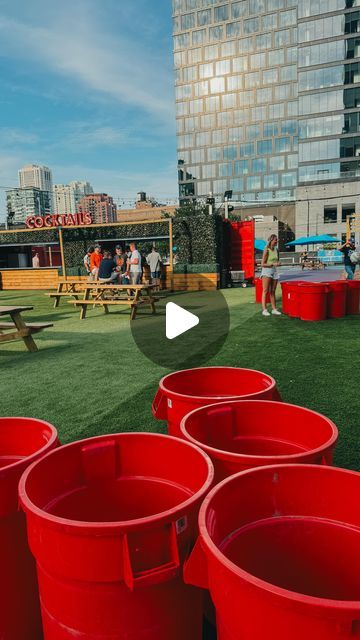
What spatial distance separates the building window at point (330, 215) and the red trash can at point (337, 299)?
6060 cm

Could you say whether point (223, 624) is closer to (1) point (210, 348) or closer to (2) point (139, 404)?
(2) point (139, 404)

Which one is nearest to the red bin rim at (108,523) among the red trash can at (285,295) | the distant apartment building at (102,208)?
the red trash can at (285,295)

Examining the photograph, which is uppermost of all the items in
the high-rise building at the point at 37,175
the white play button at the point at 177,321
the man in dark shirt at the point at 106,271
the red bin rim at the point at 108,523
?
the high-rise building at the point at 37,175

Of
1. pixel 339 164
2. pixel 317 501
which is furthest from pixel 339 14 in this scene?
pixel 317 501

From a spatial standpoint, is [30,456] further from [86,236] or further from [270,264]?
[86,236]

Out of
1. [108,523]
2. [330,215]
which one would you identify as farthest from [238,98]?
[108,523]

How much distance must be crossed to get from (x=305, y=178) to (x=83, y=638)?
75.3 meters

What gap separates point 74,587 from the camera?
49.8 inches

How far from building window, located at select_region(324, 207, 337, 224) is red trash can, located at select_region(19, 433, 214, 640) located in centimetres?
6970

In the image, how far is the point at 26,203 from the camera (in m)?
78.5

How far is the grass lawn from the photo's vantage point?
4.09 m

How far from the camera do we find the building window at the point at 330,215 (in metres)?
65.5

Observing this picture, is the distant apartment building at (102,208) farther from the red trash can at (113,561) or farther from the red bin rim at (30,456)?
the red trash can at (113,561)

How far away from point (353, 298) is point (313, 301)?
1.34 metres
